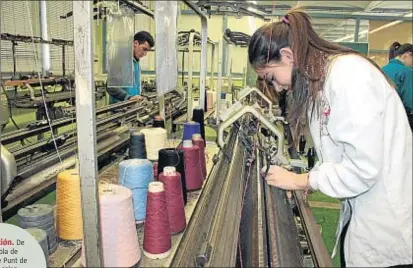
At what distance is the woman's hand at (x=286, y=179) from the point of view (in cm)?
119

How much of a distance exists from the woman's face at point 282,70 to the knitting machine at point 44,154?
708 mm

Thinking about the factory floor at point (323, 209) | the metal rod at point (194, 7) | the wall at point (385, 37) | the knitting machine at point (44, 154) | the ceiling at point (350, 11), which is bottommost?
the factory floor at point (323, 209)

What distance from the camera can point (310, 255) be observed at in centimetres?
102

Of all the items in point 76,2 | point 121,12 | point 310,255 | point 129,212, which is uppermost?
point 121,12

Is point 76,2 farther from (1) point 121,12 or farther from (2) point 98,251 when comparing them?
(1) point 121,12

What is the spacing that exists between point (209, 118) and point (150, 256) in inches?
96.1

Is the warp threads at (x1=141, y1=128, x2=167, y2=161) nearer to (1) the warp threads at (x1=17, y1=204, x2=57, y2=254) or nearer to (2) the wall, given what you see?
(1) the warp threads at (x1=17, y1=204, x2=57, y2=254)

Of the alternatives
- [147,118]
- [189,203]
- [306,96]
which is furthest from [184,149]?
[147,118]

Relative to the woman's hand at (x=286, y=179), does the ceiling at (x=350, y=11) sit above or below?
above

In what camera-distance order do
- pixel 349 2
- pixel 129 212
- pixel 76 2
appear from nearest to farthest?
1. pixel 76 2
2. pixel 129 212
3. pixel 349 2

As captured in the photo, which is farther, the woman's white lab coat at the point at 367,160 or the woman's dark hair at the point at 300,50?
the woman's dark hair at the point at 300,50

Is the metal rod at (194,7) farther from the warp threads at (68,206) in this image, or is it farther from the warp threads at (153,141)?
the warp threads at (68,206)

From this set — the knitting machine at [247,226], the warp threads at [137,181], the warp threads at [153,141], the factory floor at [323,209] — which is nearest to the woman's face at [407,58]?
the factory floor at [323,209]

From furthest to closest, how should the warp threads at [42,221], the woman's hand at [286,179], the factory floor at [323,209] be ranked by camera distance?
the factory floor at [323,209] < the woman's hand at [286,179] < the warp threads at [42,221]
